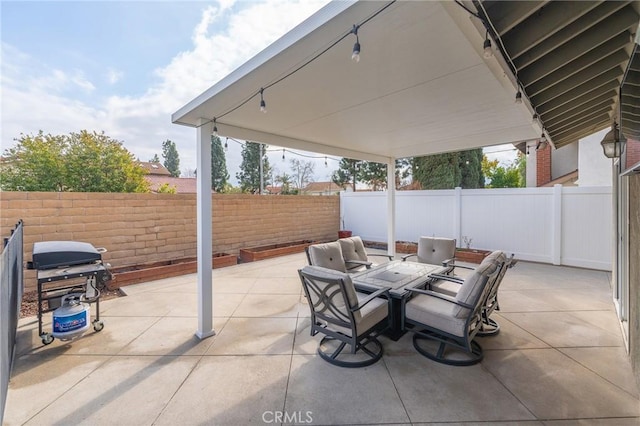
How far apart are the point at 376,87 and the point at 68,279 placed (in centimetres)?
418

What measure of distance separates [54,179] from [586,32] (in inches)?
449

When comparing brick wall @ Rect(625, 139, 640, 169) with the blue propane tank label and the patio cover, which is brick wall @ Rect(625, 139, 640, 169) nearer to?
the patio cover

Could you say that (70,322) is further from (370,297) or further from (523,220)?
(523,220)

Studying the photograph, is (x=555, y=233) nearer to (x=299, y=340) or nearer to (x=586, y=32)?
(x=586, y=32)

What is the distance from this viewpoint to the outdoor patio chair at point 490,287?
9.58 ft

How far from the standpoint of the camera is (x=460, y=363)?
8.80 ft

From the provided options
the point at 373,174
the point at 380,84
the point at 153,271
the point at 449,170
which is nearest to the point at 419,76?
the point at 380,84

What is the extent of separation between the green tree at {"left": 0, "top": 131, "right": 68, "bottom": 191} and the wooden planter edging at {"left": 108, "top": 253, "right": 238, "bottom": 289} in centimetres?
497

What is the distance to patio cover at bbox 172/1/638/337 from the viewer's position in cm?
168

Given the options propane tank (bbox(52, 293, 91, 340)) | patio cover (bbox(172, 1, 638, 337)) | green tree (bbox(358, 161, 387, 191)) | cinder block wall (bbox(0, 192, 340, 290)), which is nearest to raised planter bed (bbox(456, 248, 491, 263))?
patio cover (bbox(172, 1, 638, 337))

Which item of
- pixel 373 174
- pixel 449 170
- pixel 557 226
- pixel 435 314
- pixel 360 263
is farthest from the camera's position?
pixel 373 174

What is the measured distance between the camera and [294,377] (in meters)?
2.51

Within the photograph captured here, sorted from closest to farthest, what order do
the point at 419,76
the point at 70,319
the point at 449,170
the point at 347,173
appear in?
the point at 419,76 → the point at 70,319 → the point at 449,170 → the point at 347,173

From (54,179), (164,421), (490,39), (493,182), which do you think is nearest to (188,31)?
(490,39)
